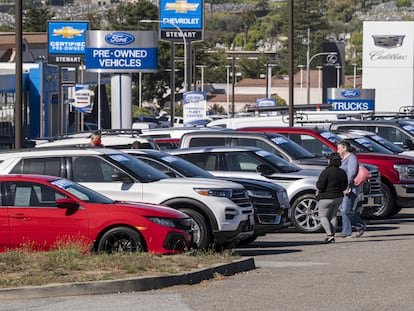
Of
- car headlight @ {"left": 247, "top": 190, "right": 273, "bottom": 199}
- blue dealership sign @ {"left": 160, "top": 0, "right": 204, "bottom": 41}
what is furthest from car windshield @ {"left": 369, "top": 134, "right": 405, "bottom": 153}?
blue dealership sign @ {"left": 160, "top": 0, "right": 204, "bottom": 41}

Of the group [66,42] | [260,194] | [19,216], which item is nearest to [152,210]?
[19,216]

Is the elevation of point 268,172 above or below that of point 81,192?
below

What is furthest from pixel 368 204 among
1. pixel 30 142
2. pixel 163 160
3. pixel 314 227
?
pixel 30 142

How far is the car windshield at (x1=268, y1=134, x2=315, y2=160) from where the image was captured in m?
23.0

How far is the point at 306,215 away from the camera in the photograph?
21.1 m

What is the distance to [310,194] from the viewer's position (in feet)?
68.8

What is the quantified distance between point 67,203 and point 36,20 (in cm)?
11574

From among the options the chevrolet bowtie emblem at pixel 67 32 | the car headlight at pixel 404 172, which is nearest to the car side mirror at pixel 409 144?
the car headlight at pixel 404 172

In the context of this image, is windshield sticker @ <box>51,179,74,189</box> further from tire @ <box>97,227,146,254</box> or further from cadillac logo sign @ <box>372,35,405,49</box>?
cadillac logo sign @ <box>372,35,405,49</box>

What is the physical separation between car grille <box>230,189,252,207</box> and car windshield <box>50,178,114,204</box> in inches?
93.4

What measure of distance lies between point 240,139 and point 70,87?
51707mm

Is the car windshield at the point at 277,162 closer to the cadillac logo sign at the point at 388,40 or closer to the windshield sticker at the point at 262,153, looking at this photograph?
the windshield sticker at the point at 262,153

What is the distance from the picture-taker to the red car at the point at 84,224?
14984 mm

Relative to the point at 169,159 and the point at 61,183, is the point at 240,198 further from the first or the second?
the point at 61,183
